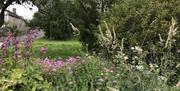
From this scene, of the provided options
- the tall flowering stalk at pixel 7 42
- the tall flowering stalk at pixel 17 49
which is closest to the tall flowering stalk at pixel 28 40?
the tall flowering stalk at pixel 17 49

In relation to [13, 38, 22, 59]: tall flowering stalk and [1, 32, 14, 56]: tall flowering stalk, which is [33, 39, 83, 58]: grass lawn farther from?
[1, 32, 14, 56]: tall flowering stalk

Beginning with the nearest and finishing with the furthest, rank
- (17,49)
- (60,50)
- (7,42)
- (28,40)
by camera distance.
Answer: (7,42) < (28,40) < (17,49) < (60,50)

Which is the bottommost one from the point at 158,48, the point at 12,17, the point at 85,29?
the point at 12,17

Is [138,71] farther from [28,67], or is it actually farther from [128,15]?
[128,15]

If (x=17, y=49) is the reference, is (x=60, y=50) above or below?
below

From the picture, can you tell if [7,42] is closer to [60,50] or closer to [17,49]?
[17,49]

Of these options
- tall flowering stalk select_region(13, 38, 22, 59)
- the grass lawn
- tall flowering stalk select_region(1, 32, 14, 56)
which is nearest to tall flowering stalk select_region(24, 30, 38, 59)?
tall flowering stalk select_region(13, 38, 22, 59)

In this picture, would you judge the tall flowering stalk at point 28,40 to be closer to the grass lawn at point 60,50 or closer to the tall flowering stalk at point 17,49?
the tall flowering stalk at point 17,49

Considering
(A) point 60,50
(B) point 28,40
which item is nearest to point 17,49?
(B) point 28,40

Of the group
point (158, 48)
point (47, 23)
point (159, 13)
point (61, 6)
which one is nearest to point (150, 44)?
point (158, 48)

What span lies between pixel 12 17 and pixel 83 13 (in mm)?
74220

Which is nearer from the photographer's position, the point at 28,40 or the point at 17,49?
the point at 28,40

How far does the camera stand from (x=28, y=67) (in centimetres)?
678

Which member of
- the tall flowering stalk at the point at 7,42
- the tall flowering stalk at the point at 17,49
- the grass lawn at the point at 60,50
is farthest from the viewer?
the grass lawn at the point at 60,50
